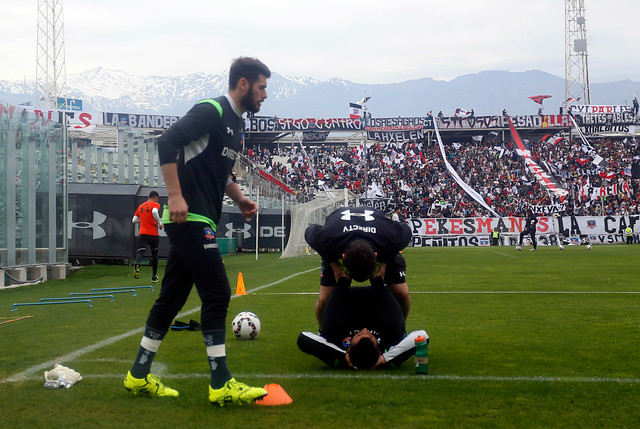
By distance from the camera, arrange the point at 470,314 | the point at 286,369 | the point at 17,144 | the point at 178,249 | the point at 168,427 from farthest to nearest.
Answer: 1. the point at 17,144
2. the point at 470,314
3. the point at 286,369
4. the point at 178,249
5. the point at 168,427

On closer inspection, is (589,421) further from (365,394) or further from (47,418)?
(47,418)

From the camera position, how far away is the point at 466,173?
57938 millimetres

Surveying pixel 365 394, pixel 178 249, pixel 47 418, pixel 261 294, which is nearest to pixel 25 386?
pixel 47 418

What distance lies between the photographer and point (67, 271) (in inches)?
694

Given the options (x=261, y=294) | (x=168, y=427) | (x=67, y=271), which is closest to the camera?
(x=168, y=427)

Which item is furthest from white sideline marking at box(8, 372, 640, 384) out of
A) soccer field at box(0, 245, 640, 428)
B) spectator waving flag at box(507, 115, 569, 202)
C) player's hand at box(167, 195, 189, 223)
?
spectator waving flag at box(507, 115, 569, 202)

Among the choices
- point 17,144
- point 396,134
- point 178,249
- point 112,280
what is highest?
point 396,134

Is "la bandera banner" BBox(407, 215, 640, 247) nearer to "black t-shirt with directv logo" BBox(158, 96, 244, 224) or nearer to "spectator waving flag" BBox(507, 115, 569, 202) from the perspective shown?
"spectator waving flag" BBox(507, 115, 569, 202)

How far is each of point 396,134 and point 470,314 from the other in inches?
2198

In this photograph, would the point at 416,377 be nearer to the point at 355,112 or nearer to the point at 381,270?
the point at 381,270

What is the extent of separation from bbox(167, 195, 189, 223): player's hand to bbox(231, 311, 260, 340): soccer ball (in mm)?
2949

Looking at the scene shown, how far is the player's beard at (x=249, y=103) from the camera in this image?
169 inches

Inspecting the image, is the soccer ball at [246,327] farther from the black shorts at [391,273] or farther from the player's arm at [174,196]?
the player's arm at [174,196]

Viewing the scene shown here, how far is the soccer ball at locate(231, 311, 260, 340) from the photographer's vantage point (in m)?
6.71
